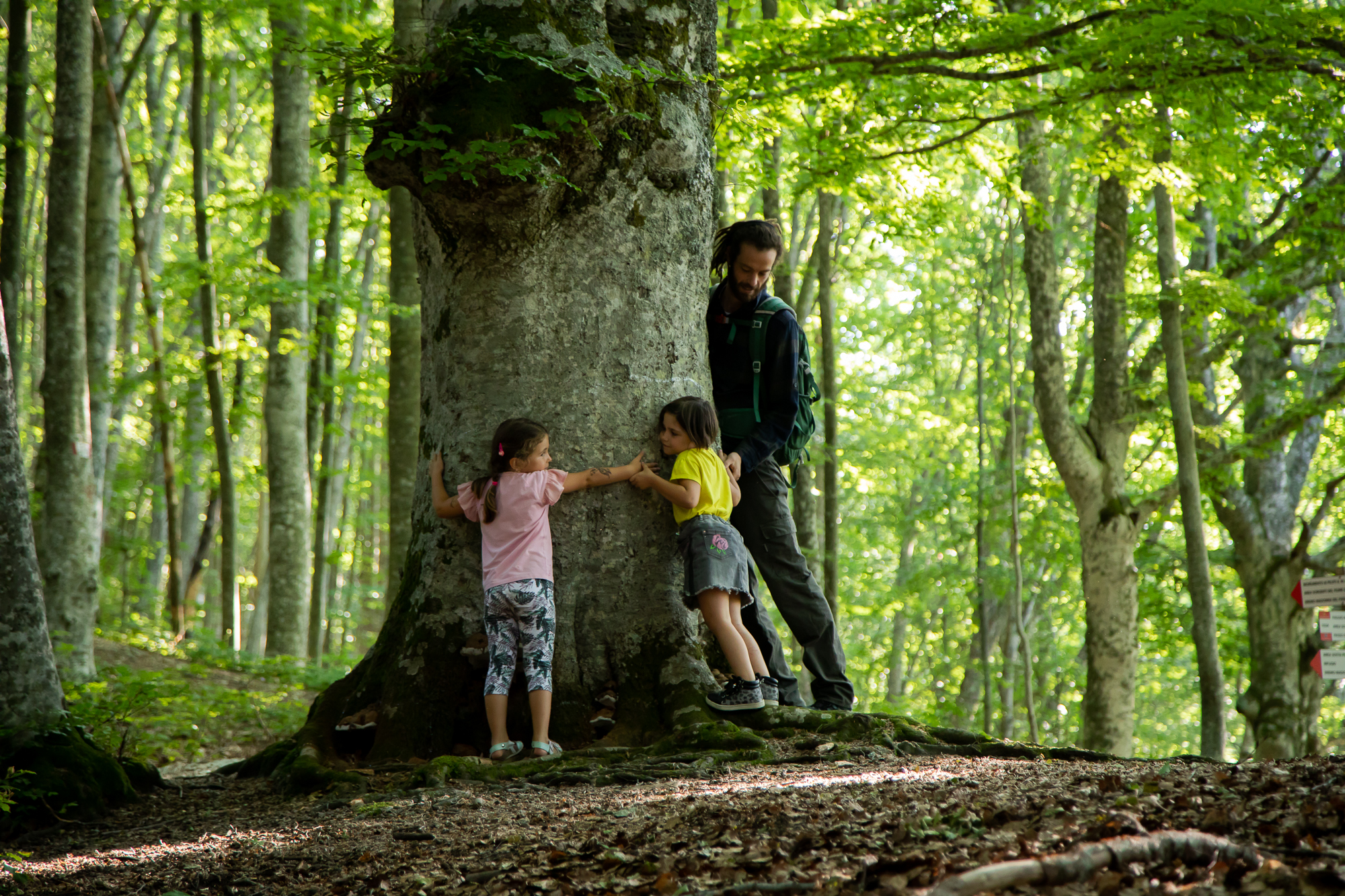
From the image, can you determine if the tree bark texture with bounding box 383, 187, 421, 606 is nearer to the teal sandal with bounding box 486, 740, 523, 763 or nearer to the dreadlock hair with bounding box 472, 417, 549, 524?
the dreadlock hair with bounding box 472, 417, 549, 524

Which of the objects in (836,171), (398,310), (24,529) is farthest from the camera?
(398,310)

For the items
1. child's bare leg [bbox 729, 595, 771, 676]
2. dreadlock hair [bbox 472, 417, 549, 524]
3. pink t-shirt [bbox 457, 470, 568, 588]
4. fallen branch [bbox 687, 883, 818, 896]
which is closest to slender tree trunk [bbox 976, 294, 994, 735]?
child's bare leg [bbox 729, 595, 771, 676]

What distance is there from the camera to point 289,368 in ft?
36.0

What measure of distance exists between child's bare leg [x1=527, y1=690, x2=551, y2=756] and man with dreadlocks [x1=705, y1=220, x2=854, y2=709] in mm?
1124

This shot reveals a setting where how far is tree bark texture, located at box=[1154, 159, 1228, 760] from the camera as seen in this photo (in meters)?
8.54

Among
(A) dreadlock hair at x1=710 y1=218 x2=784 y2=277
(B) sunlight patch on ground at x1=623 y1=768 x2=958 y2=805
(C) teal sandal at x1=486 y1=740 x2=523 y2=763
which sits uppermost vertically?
(A) dreadlock hair at x1=710 y1=218 x2=784 y2=277

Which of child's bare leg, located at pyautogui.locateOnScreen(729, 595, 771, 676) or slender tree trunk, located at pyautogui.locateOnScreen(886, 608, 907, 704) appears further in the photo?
slender tree trunk, located at pyautogui.locateOnScreen(886, 608, 907, 704)

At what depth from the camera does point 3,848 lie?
3711 millimetres

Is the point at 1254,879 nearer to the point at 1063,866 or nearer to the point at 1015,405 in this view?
the point at 1063,866

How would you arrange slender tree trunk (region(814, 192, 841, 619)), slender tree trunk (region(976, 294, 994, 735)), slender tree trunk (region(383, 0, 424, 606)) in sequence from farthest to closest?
1. slender tree trunk (region(976, 294, 994, 735))
2. slender tree trunk (region(814, 192, 841, 619))
3. slender tree trunk (region(383, 0, 424, 606))

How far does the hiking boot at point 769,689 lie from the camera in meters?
4.42

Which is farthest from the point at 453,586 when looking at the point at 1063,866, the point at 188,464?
the point at 188,464

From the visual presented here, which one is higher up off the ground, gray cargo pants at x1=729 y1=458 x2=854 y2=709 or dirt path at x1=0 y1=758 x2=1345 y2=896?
gray cargo pants at x1=729 y1=458 x2=854 y2=709

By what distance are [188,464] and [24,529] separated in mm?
12964
